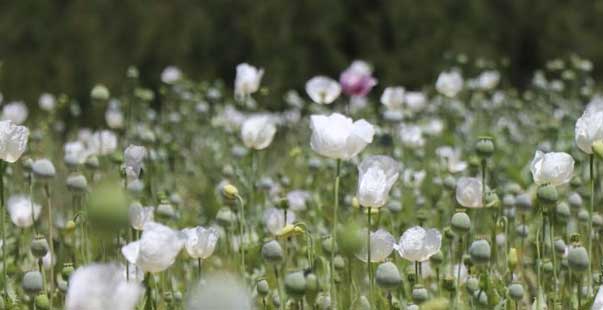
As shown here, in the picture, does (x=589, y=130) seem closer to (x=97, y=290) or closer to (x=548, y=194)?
(x=548, y=194)

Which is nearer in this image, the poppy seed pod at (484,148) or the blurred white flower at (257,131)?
the poppy seed pod at (484,148)

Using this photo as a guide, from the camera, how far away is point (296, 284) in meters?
1.28

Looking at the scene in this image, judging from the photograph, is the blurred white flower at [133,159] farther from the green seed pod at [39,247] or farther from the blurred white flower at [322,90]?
the blurred white flower at [322,90]

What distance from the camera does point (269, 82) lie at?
5.52 meters

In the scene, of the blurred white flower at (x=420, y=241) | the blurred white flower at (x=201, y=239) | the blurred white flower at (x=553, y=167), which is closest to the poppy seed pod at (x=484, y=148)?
the blurred white flower at (x=553, y=167)

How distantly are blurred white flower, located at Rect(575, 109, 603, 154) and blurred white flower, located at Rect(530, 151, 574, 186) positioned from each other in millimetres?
32

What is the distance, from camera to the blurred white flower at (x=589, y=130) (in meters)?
1.57

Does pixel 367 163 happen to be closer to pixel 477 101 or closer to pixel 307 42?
pixel 477 101

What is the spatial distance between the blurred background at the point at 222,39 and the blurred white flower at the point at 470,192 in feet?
11.8

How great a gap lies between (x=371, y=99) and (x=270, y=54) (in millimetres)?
692

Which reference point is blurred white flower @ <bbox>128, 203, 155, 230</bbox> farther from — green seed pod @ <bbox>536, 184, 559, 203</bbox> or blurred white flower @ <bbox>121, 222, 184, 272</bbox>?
green seed pod @ <bbox>536, 184, 559, 203</bbox>

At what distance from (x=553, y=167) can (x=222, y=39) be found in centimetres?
414

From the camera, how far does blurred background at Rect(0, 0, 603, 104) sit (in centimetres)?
541

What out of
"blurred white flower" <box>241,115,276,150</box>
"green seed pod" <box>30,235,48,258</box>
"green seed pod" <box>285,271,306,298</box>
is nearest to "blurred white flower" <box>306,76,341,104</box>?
"blurred white flower" <box>241,115,276,150</box>
